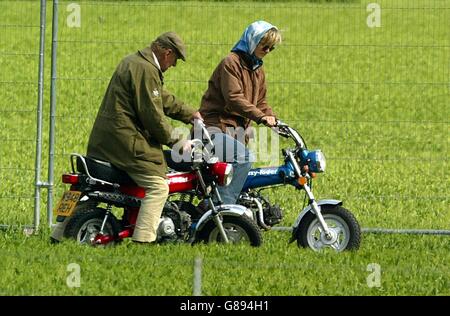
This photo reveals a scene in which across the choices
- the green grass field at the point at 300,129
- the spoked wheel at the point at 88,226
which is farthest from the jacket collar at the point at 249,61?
the spoked wheel at the point at 88,226

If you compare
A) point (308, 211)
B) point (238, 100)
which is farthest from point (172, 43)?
point (308, 211)

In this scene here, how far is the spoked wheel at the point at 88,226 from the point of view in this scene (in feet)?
33.7

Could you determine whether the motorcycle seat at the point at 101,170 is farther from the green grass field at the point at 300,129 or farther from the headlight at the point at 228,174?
the headlight at the point at 228,174

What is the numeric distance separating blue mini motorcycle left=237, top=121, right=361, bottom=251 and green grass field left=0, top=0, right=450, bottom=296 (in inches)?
9.5

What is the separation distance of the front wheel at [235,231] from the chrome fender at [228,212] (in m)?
0.03

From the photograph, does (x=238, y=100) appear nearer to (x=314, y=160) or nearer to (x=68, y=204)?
(x=314, y=160)

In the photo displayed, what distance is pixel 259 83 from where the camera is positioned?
36.3 ft

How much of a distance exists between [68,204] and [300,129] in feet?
36.5

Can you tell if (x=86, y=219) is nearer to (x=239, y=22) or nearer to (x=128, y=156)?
(x=128, y=156)

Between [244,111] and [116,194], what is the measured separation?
121 cm

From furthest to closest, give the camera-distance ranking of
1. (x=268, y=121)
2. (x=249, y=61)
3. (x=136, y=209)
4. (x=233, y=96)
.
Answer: (x=249, y=61), (x=233, y=96), (x=268, y=121), (x=136, y=209)

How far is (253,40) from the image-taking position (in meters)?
10.7
